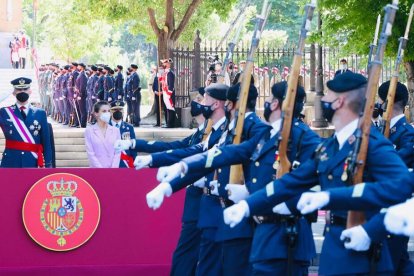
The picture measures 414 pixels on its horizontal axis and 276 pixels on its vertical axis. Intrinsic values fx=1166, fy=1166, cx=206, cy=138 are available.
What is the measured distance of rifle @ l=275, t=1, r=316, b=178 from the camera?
24.6ft

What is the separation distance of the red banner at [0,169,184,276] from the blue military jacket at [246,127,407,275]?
5407mm

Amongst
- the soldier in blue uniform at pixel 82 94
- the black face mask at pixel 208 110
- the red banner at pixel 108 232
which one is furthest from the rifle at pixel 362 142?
the soldier in blue uniform at pixel 82 94

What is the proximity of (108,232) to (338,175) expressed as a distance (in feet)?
19.2

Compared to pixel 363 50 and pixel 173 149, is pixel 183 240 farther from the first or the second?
pixel 363 50

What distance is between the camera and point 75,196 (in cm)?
1216

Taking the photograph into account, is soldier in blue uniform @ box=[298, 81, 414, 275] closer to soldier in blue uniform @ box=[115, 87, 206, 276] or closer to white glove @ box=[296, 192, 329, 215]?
soldier in blue uniform @ box=[115, 87, 206, 276]

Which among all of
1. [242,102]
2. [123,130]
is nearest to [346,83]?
[242,102]

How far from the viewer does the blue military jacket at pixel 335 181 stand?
6504 mm

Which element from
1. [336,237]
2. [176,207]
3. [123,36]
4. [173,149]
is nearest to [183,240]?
[173,149]

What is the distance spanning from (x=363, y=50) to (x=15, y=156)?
6.49 m

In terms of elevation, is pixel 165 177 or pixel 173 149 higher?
pixel 165 177

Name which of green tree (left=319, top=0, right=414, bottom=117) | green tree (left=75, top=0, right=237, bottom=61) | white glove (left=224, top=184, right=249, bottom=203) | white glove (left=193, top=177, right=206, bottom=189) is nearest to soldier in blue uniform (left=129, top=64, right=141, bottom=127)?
green tree (left=75, top=0, right=237, bottom=61)

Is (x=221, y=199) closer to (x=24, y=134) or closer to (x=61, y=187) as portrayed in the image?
(x=61, y=187)

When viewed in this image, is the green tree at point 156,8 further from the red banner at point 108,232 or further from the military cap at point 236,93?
the military cap at point 236,93
